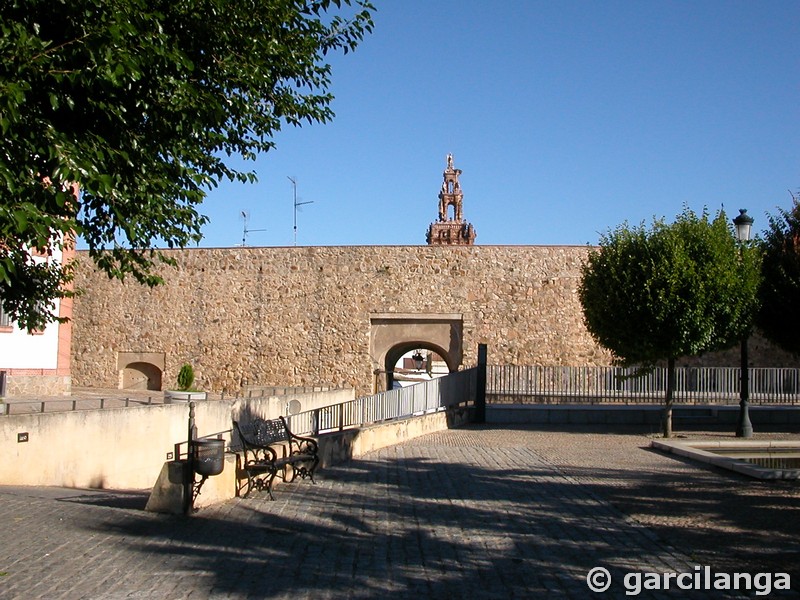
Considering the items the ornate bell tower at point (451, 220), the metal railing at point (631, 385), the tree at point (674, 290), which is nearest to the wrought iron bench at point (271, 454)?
the tree at point (674, 290)

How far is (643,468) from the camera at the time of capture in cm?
1310

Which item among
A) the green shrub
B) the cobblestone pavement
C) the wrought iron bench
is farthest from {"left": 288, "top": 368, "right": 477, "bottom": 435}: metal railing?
the green shrub

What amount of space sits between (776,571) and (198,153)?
634 cm

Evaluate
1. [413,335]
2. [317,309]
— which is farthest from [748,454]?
[317,309]

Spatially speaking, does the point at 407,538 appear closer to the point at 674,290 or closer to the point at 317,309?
the point at 674,290

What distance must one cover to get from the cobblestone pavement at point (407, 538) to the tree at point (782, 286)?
8.48 m

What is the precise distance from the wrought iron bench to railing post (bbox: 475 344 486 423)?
10.5 meters

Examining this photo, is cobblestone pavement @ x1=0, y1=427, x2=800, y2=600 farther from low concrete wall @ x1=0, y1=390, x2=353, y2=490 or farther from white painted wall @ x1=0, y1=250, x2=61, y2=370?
white painted wall @ x1=0, y1=250, x2=61, y2=370

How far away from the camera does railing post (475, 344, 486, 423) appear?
2220 centimetres

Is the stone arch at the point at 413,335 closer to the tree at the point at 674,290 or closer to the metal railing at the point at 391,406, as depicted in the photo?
the metal railing at the point at 391,406

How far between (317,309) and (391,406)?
15.6 meters

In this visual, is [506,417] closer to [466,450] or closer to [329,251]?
[466,450]

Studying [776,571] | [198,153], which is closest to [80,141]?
[198,153]

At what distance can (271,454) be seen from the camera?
35.1 feet
